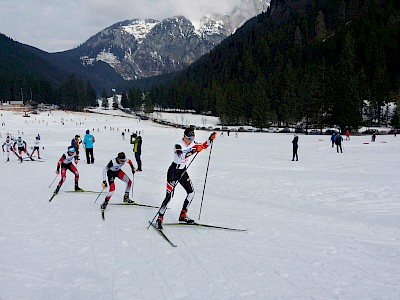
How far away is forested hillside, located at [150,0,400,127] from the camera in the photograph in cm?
6112

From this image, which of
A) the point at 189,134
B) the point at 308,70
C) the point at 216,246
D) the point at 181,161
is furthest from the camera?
the point at 308,70

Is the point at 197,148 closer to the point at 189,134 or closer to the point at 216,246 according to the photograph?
the point at 189,134

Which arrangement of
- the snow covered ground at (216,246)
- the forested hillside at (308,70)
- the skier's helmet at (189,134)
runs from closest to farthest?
the snow covered ground at (216,246), the skier's helmet at (189,134), the forested hillside at (308,70)

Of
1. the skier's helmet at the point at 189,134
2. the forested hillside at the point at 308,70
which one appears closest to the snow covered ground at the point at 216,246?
the skier's helmet at the point at 189,134

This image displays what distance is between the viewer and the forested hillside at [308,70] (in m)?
61.1

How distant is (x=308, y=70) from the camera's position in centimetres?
9550

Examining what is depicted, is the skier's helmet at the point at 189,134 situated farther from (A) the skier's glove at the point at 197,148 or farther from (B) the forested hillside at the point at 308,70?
(B) the forested hillside at the point at 308,70

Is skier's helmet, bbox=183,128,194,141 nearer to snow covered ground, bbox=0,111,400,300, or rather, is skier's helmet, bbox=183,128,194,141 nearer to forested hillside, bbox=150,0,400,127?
snow covered ground, bbox=0,111,400,300

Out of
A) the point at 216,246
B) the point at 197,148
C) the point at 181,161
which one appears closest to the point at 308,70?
the point at 197,148

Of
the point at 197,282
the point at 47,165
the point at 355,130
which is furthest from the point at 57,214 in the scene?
the point at 355,130

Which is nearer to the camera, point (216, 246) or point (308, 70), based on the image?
point (216, 246)

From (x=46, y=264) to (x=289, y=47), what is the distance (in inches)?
5224

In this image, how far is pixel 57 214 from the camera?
9.31 m

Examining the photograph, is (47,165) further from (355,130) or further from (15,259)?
(355,130)
